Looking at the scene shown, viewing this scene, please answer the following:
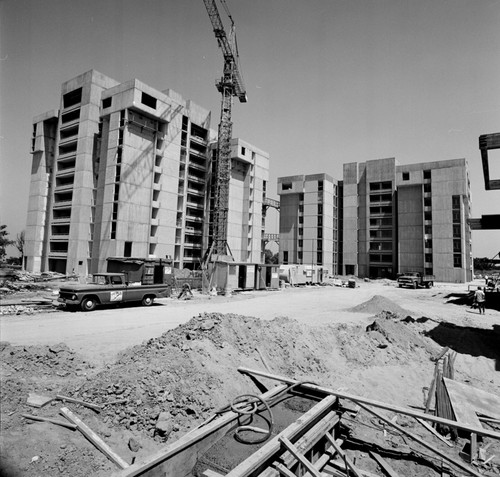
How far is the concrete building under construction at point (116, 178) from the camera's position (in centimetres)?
4244

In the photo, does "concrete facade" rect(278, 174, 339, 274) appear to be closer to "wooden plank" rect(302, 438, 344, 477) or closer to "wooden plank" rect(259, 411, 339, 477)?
"wooden plank" rect(259, 411, 339, 477)

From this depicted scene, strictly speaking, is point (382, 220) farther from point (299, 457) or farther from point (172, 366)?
point (299, 457)

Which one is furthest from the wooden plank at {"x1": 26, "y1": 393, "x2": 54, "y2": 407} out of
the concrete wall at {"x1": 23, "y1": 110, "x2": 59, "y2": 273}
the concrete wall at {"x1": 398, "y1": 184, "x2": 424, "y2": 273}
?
the concrete wall at {"x1": 398, "y1": 184, "x2": 424, "y2": 273}

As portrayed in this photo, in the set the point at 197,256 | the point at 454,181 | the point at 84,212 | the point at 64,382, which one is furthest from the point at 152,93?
the point at 454,181

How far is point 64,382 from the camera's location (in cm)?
761

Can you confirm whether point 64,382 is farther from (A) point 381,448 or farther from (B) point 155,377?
(A) point 381,448

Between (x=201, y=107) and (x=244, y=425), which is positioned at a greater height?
(x=201, y=107)

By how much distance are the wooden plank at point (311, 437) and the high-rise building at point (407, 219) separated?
216 ft

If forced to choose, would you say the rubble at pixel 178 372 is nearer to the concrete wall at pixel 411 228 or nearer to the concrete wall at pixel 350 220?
the concrete wall at pixel 411 228

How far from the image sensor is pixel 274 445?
4578 mm

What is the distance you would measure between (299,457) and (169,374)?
4.12m

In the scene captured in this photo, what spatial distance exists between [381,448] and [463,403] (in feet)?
9.30

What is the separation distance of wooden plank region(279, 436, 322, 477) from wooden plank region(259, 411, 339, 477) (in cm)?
17

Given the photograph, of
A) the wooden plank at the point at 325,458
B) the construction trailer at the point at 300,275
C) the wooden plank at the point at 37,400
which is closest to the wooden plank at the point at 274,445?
the wooden plank at the point at 325,458
